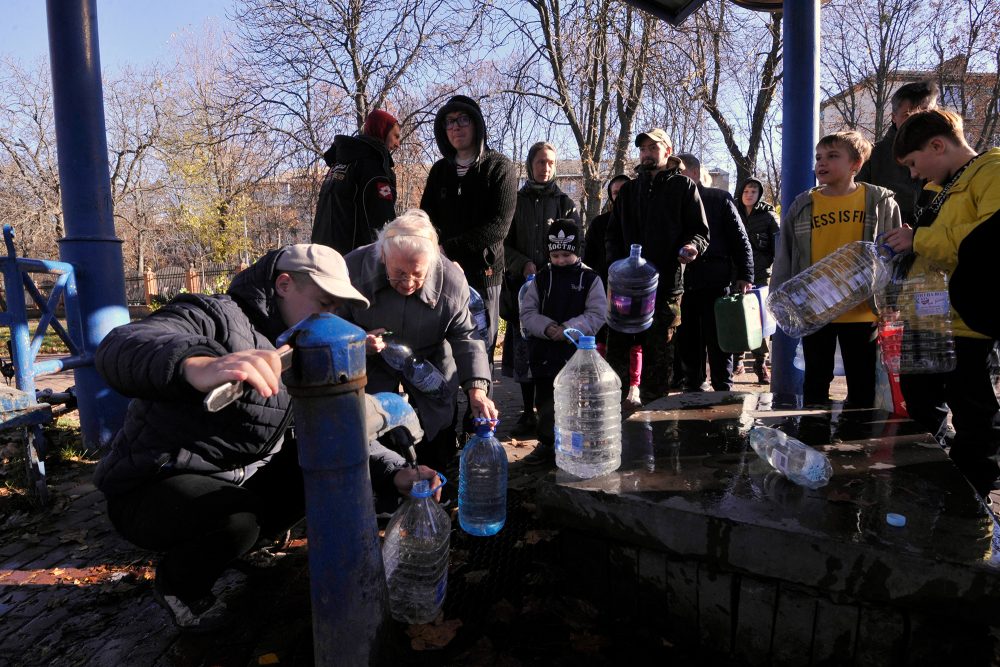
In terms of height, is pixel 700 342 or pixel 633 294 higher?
pixel 633 294

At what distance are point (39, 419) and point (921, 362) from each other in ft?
16.7

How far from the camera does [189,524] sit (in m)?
2.20

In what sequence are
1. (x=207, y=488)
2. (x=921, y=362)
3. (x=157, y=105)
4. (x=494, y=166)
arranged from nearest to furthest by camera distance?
1. (x=207, y=488)
2. (x=921, y=362)
3. (x=494, y=166)
4. (x=157, y=105)

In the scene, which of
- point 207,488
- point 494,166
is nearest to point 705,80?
point 494,166

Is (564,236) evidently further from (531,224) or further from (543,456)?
(543,456)

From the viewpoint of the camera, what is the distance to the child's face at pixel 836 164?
12.5 feet

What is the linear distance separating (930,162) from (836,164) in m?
0.71

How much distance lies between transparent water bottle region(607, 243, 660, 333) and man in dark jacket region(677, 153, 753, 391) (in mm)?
651

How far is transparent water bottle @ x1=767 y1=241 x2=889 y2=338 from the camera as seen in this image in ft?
12.5

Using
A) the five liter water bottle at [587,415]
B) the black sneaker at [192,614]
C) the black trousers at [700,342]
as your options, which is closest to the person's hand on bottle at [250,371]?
the black sneaker at [192,614]

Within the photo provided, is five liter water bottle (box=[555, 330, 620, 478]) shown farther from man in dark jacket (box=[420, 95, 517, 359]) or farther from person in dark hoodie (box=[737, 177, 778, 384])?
person in dark hoodie (box=[737, 177, 778, 384])

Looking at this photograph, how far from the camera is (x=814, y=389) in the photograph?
401cm

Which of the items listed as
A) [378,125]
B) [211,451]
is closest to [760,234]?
[378,125]

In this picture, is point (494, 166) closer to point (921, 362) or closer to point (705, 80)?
point (921, 362)
